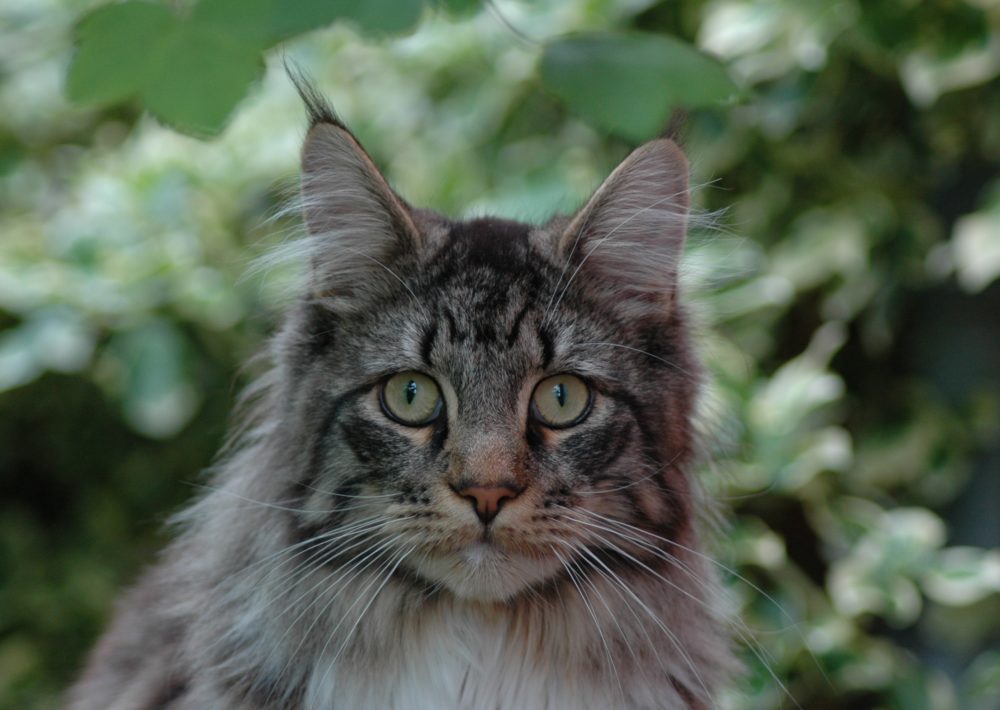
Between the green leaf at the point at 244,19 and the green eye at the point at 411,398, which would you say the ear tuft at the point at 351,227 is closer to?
the green eye at the point at 411,398

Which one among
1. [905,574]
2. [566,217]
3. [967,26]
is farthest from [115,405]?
[967,26]

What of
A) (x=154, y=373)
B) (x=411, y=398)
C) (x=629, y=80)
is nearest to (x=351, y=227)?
(x=411, y=398)

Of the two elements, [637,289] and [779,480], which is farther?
[779,480]

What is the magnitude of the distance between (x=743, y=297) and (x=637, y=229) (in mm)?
1156

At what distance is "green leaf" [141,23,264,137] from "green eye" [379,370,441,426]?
65cm

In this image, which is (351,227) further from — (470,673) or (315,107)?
(470,673)

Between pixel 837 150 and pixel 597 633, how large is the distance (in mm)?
2421

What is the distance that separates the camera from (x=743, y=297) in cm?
313

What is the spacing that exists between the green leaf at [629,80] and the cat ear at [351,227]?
0.46m

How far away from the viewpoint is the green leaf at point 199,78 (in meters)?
1.38

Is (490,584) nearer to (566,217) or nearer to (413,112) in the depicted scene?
(566,217)

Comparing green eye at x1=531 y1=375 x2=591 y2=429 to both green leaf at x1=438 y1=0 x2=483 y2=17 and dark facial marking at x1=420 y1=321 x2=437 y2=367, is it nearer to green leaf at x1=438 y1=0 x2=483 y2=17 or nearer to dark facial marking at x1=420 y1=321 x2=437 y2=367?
dark facial marking at x1=420 y1=321 x2=437 y2=367

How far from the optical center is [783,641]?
2.98 metres

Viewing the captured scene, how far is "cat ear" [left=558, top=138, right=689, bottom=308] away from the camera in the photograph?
1.99 metres
